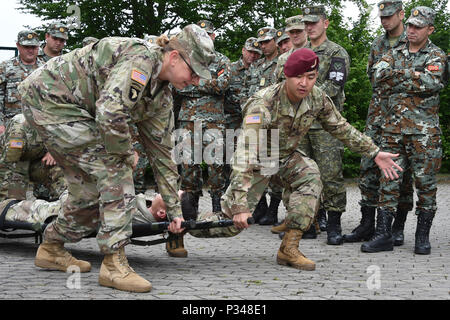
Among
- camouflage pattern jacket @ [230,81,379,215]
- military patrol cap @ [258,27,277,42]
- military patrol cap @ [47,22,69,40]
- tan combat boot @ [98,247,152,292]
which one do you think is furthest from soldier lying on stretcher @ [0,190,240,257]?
military patrol cap @ [258,27,277,42]

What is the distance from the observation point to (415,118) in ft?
20.4

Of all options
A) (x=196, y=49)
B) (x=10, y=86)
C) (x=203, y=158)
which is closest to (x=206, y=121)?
(x=203, y=158)

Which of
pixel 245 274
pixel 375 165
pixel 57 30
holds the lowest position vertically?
pixel 245 274

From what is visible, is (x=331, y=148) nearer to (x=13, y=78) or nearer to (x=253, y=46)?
(x=253, y=46)

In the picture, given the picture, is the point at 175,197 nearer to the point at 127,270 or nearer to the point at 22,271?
the point at 127,270

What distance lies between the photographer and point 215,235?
17.6 ft

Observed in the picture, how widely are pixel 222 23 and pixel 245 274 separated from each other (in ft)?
41.7

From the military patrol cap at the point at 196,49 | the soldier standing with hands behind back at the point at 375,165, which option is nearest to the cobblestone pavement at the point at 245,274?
the soldier standing with hands behind back at the point at 375,165

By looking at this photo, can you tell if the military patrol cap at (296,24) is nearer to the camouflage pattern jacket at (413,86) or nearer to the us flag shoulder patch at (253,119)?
the camouflage pattern jacket at (413,86)

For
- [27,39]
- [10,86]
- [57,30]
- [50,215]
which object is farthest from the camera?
[57,30]

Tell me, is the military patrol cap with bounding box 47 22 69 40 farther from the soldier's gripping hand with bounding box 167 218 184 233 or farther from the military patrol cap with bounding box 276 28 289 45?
the soldier's gripping hand with bounding box 167 218 184 233

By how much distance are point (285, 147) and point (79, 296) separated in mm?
2357

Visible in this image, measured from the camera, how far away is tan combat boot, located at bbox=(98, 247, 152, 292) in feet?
13.8

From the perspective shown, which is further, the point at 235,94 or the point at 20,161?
the point at 235,94
